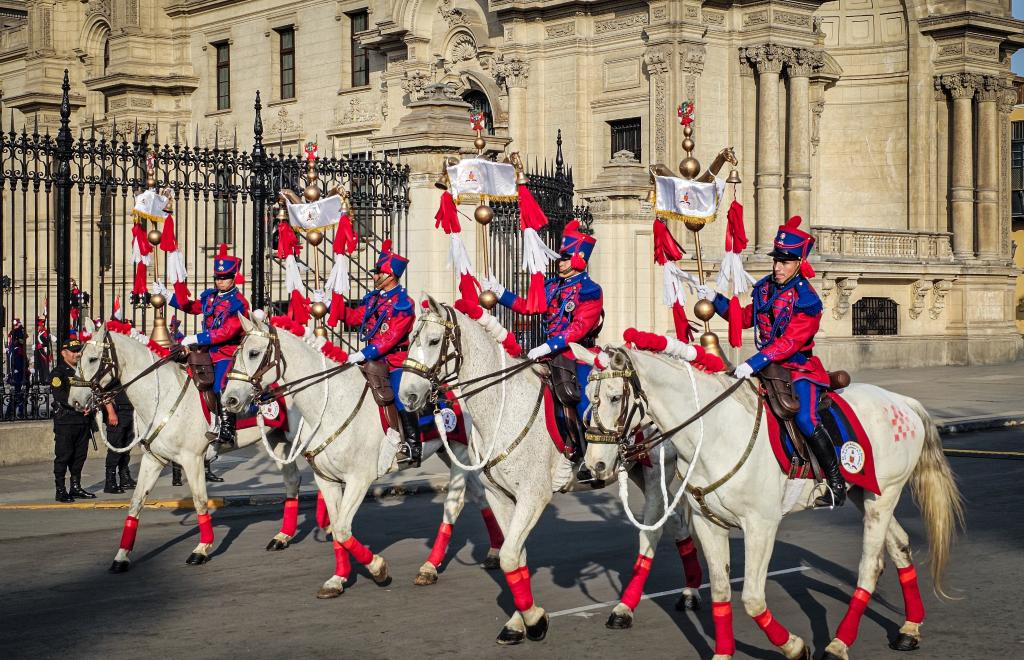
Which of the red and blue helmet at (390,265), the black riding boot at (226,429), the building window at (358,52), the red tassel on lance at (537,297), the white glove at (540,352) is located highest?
the building window at (358,52)

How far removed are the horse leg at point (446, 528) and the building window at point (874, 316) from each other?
23.4 m

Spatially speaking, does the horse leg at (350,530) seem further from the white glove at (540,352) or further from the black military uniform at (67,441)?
the black military uniform at (67,441)

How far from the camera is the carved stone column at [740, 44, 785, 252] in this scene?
3033 cm

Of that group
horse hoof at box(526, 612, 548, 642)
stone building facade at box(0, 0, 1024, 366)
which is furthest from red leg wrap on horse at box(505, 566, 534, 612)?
stone building facade at box(0, 0, 1024, 366)

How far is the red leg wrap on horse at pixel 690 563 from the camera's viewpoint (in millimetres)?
9227

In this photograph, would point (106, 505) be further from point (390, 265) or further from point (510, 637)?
point (510, 637)

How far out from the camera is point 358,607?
941 cm

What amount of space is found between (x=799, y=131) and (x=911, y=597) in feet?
78.5

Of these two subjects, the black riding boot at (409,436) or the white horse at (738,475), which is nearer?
the white horse at (738,475)

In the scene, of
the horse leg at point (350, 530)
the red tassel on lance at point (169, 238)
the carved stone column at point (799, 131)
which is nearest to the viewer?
the horse leg at point (350, 530)

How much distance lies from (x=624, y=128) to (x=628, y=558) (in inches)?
853

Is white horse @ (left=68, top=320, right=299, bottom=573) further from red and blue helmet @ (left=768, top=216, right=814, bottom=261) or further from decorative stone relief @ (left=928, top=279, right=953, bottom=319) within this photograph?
decorative stone relief @ (left=928, top=279, right=953, bottom=319)

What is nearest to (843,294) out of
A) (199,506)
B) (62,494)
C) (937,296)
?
(937,296)

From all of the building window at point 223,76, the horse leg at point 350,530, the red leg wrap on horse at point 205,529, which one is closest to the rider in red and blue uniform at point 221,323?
the red leg wrap on horse at point 205,529
